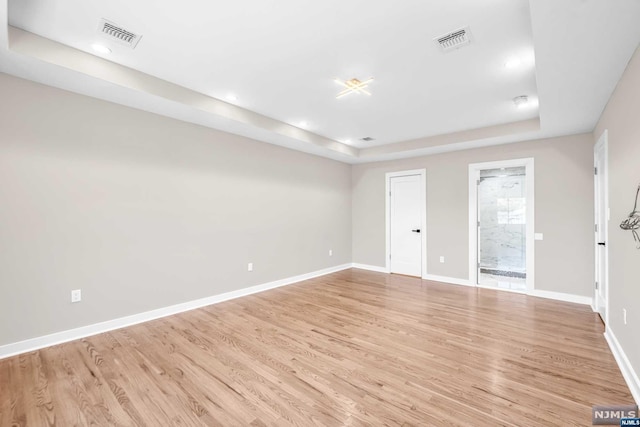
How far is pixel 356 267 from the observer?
274 inches

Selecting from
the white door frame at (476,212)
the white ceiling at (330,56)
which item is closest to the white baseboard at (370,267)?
the white door frame at (476,212)

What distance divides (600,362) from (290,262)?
13.9 ft

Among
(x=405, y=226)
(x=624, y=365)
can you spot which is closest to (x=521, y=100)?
(x=624, y=365)

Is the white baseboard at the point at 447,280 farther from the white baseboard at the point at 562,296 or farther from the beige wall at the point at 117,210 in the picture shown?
the beige wall at the point at 117,210

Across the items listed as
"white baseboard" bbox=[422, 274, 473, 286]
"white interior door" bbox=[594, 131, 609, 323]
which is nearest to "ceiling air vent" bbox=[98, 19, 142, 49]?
"white interior door" bbox=[594, 131, 609, 323]

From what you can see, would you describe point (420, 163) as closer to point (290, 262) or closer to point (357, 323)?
point (290, 262)

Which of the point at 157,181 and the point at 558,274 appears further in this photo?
the point at 558,274

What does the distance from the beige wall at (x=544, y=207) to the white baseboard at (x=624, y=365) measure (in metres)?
1.65

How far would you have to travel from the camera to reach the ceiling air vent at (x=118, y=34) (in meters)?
2.27

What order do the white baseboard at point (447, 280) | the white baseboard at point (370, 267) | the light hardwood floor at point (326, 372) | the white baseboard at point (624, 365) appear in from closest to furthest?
the light hardwood floor at point (326, 372)
the white baseboard at point (624, 365)
the white baseboard at point (447, 280)
the white baseboard at point (370, 267)

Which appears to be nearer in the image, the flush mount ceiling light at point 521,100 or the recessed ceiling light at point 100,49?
the recessed ceiling light at point 100,49

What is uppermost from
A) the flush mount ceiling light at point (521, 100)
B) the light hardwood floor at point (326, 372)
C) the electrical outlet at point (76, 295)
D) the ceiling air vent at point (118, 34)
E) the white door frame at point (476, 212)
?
the ceiling air vent at point (118, 34)

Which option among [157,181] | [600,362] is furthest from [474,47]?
[157,181]

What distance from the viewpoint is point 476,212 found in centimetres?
523
